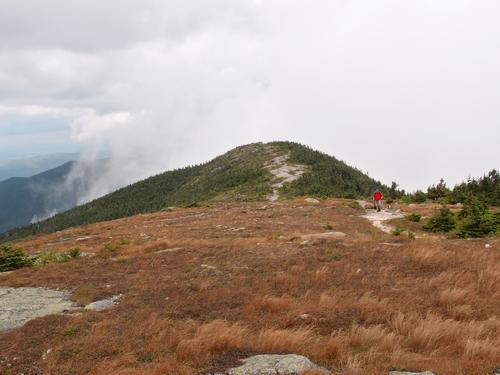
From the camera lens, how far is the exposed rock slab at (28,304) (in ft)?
33.6

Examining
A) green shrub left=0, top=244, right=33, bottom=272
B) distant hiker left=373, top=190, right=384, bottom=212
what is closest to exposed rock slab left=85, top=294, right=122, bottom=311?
green shrub left=0, top=244, right=33, bottom=272

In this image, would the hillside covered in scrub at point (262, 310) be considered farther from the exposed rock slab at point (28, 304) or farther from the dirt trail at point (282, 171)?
the dirt trail at point (282, 171)

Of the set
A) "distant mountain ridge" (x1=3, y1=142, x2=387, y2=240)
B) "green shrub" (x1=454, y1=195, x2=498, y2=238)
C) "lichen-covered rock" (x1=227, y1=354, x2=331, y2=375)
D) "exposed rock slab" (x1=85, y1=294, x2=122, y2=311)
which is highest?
"distant mountain ridge" (x1=3, y1=142, x2=387, y2=240)

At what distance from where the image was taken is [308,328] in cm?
868

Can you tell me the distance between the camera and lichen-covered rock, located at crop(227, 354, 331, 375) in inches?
257

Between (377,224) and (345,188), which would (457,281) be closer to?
(377,224)

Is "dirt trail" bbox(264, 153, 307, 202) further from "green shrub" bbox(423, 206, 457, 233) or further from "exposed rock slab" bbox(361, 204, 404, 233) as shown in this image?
"green shrub" bbox(423, 206, 457, 233)

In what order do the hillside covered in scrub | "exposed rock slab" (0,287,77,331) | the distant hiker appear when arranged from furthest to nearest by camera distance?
the distant hiker, "exposed rock slab" (0,287,77,331), the hillside covered in scrub

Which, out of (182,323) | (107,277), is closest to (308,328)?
(182,323)

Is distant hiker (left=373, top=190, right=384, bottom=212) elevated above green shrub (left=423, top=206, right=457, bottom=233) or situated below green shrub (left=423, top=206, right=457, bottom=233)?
above

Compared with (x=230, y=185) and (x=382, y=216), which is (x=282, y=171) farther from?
(x=382, y=216)

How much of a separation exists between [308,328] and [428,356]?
2436 mm

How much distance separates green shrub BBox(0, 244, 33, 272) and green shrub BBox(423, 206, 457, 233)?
952 inches

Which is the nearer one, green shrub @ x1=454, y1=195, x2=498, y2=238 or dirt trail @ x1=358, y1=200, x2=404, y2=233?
green shrub @ x1=454, y1=195, x2=498, y2=238
